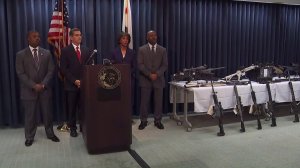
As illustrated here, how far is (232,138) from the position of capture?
4.53 metres

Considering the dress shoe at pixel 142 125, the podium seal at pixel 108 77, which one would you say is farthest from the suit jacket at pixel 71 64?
the dress shoe at pixel 142 125

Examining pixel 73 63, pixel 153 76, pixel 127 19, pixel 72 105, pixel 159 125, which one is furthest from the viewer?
pixel 127 19

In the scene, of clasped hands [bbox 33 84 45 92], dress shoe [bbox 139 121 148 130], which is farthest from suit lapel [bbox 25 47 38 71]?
dress shoe [bbox 139 121 148 130]

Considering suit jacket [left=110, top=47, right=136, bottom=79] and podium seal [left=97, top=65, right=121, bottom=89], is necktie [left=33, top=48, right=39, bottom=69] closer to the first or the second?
podium seal [left=97, top=65, right=121, bottom=89]

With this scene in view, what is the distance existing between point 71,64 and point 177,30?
2.22m

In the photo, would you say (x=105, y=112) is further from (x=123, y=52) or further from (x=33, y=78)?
(x=123, y=52)

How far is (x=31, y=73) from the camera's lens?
4.22 meters

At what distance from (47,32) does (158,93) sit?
2.04 m

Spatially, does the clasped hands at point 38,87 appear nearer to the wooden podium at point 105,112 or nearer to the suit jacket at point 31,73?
the suit jacket at point 31,73

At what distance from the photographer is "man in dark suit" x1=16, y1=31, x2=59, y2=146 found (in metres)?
4.18

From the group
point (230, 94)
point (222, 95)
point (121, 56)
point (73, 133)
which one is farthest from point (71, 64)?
point (230, 94)

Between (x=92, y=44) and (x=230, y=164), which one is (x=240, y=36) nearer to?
(x=92, y=44)

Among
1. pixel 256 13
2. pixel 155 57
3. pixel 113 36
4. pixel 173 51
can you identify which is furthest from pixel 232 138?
pixel 256 13

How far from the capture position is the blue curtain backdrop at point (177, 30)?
502 cm
